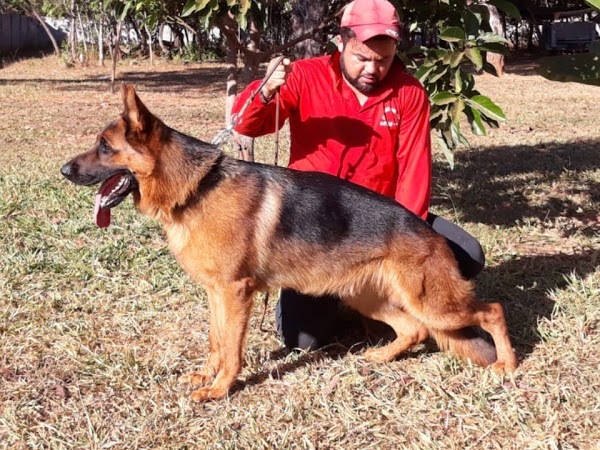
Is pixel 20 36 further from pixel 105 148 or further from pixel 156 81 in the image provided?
pixel 105 148

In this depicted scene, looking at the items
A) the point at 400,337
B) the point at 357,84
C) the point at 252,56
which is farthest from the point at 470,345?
the point at 252,56

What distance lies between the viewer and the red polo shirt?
13.7 feet

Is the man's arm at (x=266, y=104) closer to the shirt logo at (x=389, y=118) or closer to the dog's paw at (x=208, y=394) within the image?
the shirt logo at (x=389, y=118)

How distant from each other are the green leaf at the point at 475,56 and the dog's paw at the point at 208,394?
270 centimetres

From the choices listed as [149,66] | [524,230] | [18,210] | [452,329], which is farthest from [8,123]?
[149,66]

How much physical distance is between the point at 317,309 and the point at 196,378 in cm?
88

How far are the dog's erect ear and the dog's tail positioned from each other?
6.24 ft

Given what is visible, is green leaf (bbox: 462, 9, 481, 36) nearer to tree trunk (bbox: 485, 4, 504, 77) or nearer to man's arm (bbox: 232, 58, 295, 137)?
man's arm (bbox: 232, 58, 295, 137)

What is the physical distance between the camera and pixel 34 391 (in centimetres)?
369

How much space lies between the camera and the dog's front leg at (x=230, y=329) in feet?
11.5

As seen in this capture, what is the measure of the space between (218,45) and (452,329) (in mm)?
26556

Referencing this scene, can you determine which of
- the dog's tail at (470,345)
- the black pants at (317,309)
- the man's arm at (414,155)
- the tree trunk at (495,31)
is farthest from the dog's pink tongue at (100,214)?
the tree trunk at (495,31)

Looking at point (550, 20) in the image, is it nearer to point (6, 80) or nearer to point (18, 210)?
point (6, 80)

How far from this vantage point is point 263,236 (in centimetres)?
360
